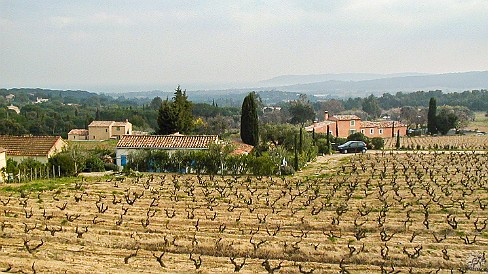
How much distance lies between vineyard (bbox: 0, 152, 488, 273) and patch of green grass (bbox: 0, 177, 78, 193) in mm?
312

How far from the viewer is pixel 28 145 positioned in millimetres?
36031

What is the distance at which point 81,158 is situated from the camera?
3522cm

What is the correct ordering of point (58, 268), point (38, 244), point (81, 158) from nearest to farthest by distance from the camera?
point (58, 268), point (38, 244), point (81, 158)

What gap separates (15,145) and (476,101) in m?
133

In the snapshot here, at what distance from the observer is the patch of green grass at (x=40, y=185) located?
26309 mm

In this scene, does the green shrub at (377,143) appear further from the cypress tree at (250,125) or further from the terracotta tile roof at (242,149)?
the terracotta tile roof at (242,149)

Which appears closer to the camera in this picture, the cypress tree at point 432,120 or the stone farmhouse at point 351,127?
the stone farmhouse at point 351,127

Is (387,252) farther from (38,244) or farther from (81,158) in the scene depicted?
(81,158)

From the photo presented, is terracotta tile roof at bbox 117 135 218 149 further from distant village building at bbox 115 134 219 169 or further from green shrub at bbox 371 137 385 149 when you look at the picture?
green shrub at bbox 371 137 385 149

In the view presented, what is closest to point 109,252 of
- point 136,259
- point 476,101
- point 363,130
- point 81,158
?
point 136,259

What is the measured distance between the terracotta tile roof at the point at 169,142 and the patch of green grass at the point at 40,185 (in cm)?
754

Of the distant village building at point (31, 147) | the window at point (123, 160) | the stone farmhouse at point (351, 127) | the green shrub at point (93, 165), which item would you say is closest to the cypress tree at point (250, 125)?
the window at point (123, 160)

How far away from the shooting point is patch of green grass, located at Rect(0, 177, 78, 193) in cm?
2631

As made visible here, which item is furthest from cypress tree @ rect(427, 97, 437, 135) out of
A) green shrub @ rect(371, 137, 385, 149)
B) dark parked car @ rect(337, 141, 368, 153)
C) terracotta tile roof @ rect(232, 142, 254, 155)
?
terracotta tile roof @ rect(232, 142, 254, 155)
